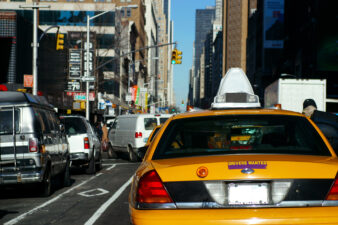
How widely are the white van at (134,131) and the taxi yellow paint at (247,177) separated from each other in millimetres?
17381

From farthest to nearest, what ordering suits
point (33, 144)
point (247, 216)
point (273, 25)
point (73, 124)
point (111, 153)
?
point (273, 25) → point (111, 153) → point (73, 124) → point (33, 144) → point (247, 216)

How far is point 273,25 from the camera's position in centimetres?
10488

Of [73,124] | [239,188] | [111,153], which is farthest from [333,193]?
[111,153]

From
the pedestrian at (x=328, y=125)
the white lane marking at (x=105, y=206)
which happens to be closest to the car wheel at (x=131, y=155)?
the white lane marking at (x=105, y=206)

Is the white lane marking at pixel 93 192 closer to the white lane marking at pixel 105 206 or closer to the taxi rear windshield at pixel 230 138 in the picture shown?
the white lane marking at pixel 105 206

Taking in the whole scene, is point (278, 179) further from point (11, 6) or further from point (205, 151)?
point (11, 6)

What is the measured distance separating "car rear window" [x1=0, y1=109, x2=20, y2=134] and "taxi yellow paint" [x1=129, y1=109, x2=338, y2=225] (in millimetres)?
6964

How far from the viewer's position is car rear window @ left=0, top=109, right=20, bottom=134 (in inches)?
432

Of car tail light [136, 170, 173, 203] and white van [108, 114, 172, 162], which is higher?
car tail light [136, 170, 173, 203]

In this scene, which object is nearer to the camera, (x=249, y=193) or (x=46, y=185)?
(x=249, y=193)

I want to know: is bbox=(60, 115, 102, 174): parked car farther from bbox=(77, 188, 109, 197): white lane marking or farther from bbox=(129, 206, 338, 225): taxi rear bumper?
bbox=(129, 206, 338, 225): taxi rear bumper

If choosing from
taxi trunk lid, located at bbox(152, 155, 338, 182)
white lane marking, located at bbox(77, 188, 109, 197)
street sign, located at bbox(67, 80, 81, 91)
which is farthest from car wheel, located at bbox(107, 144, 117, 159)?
street sign, located at bbox(67, 80, 81, 91)

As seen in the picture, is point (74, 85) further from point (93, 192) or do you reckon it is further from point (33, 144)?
point (33, 144)

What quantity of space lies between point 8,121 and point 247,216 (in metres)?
7.84
